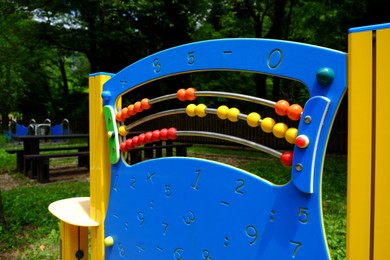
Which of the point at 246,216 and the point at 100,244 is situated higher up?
the point at 246,216

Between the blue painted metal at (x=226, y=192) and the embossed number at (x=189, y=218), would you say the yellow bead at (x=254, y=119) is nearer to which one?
the blue painted metal at (x=226, y=192)

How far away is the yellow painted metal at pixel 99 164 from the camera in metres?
2.17

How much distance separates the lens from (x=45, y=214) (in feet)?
14.4

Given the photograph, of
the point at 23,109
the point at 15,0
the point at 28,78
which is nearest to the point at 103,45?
the point at 15,0

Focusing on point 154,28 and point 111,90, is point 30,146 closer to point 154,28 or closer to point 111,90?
point 111,90

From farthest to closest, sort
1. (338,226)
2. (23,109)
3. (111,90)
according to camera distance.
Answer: (23,109)
(338,226)
(111,90)

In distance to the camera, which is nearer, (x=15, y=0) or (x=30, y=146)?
(x=30, y=146)

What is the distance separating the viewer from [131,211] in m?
1.91

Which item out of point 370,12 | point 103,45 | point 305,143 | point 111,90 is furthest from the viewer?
point 103,45

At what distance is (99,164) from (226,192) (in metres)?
1.04

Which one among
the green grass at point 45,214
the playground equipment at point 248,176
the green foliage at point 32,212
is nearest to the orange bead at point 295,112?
the playground equipment at point 248,176

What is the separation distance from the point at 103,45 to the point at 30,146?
10168 mm

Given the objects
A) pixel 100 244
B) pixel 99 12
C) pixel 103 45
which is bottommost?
pixel 100 244

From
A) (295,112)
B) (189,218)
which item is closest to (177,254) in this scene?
(189,218)
